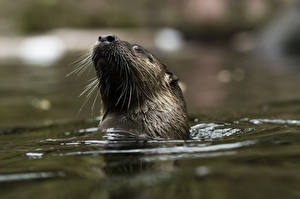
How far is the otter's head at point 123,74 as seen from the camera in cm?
454

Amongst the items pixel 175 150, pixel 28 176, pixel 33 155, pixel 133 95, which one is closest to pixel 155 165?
pixel 175 150

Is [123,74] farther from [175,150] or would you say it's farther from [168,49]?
[168,49]

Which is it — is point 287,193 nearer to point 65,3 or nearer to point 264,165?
point 264,165

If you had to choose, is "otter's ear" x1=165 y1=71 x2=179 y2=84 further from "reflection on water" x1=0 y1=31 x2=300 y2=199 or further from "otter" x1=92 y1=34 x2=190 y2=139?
"reflection on water" x1=0 y1=31 x2=300 y2=199

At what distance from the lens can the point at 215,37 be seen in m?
22.2

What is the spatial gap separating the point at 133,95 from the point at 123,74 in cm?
21

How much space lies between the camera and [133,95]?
15.6ft

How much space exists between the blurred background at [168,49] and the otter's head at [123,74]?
400 mm

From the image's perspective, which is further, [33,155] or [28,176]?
Result: [33,155]

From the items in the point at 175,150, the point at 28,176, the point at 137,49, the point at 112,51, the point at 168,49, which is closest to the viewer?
the point at 28,176

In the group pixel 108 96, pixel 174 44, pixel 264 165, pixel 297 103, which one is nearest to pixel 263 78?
pixel 297 103

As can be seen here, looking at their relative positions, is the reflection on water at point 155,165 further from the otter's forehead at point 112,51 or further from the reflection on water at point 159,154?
the otter's forehead at point 112,51

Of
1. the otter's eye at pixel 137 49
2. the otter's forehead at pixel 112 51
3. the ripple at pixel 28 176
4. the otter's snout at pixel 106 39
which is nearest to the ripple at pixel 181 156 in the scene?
the ripple at pixel 28 176

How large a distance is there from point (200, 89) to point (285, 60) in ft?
18.3
